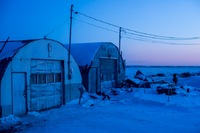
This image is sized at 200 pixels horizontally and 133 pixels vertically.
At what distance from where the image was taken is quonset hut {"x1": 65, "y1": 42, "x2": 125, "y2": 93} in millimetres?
21516

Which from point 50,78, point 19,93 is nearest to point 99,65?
point 50,78

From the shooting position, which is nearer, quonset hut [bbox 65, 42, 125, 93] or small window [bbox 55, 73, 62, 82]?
small window [bbox 55, 73, 62, 82]

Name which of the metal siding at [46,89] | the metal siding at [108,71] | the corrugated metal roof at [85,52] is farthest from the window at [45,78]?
the metal siding at [108,71]

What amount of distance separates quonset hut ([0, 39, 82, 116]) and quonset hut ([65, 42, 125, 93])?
473 centimetres

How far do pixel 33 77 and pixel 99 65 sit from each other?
1006 centimetres

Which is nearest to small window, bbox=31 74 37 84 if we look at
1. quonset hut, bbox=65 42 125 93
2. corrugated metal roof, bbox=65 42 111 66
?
quonset hut, bbox=65 42 125 93

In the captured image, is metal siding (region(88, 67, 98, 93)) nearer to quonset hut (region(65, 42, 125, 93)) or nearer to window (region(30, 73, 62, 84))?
quonset hut (region(65, 42, 125, 93))

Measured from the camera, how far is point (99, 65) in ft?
75.3

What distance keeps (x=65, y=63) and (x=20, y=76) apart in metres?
3.84

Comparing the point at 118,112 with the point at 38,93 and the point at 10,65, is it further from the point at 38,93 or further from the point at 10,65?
the point at 10,65

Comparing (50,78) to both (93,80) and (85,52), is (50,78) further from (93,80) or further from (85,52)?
(85,52)

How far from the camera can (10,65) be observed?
1179 centimetres

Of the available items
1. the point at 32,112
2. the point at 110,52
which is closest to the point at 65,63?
the point at 32,112

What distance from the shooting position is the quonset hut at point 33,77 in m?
11.8
